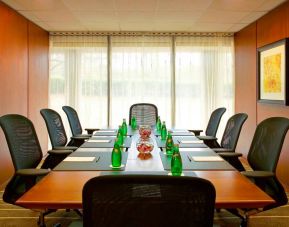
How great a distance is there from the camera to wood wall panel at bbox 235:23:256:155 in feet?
20.5

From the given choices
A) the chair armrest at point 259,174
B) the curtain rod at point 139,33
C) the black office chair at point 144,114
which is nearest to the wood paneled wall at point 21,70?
the curtain rod at point 139,33

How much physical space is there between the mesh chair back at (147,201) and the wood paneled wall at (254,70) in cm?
388

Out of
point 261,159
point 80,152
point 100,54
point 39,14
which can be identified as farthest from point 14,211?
point 100,54

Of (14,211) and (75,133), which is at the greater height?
(75,133)

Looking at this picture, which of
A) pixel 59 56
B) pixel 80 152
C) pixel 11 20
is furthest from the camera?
pixel 59 56

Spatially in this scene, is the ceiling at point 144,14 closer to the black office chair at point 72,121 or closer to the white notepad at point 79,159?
the black office chair at point 72,121

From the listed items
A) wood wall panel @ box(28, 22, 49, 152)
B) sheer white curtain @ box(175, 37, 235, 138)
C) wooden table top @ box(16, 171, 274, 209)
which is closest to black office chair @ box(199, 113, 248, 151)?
wooden table top @ box(16, 171, 274, 209)

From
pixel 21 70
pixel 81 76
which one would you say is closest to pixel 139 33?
pixel 81 76

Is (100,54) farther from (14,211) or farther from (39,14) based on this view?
(14,211)

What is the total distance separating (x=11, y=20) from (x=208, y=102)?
3.88 meters

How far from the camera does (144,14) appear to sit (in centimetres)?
557

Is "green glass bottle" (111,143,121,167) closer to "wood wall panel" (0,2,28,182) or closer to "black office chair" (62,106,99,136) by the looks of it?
"black office chair" (62,106,99,136)

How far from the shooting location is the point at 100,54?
7332mm

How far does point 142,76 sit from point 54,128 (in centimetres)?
337
